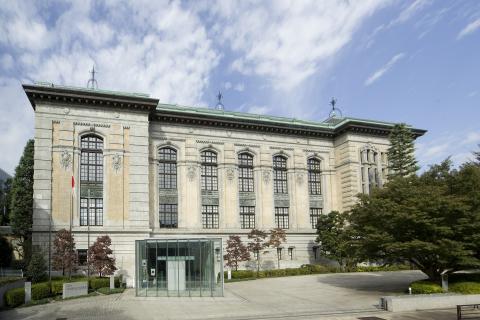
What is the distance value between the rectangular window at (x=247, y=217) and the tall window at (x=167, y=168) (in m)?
7.83

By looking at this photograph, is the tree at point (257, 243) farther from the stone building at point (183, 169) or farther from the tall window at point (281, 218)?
the tall window at point (281, 218)

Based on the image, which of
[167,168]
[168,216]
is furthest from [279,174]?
[168,216]

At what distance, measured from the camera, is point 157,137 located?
148 ft

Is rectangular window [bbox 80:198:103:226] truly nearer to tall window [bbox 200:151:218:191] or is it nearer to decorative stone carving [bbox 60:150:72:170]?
decorative stone carving [bbox 60:150:72:170]

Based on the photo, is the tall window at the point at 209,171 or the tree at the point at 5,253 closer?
the tall window at the point at 209,171

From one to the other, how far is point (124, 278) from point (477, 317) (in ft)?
91.2

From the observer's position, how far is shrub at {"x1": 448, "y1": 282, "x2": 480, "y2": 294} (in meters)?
25.1

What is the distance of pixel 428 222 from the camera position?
25625mm

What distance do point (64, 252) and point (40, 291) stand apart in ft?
21.3

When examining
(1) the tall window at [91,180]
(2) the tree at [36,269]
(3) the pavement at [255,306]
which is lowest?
(3) the pavement at [255,306]

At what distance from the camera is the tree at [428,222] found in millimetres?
25578

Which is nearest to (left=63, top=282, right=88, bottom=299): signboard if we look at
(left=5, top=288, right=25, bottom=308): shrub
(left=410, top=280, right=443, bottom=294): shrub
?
(left=5, top=288, right=25, bottom=308): shrub

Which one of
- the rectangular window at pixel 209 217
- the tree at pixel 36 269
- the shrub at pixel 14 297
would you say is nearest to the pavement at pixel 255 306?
the shrub at pixel 14 297

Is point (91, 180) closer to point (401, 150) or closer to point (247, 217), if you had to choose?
point (247, 217)
